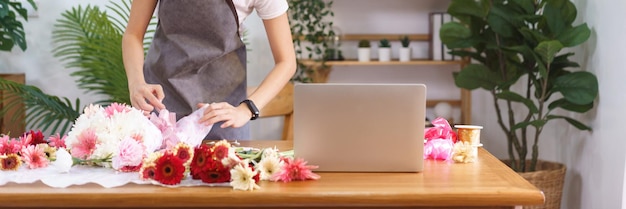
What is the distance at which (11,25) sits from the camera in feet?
12.6

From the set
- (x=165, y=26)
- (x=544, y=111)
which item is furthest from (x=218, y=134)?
(x=544, y=111)

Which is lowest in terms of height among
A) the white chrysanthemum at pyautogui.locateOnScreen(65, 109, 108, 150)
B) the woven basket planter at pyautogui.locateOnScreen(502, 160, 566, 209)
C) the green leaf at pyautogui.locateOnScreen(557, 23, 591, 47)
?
the woven basket planter at pyautogui.locateOnScreen(502, 160, 566, 209)

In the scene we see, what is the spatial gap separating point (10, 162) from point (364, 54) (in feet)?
10.2

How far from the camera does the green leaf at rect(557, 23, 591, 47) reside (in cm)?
329

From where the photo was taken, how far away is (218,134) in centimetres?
214

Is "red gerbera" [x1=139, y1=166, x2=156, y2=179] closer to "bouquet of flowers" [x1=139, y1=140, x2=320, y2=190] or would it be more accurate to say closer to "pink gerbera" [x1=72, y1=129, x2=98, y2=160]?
"bouquet of flowers" [x1=139, y1=140, x2=320, y2=190]

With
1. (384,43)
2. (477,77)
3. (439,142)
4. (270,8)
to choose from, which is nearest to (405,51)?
(384,43)

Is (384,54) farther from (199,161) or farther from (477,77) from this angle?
(199,161)

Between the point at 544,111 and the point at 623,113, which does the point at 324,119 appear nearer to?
the point at 623,113

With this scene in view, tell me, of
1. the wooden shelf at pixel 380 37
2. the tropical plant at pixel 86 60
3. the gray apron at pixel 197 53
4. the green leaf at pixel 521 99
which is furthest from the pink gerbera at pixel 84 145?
the wooden shelf at pixel 380 37

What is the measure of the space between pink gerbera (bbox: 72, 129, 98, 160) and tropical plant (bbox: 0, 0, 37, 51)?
236cm

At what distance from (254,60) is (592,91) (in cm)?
180

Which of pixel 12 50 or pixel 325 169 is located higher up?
pixel 12 50

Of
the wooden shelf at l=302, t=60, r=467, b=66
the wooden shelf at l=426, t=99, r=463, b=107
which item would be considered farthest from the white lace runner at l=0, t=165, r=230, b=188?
the wooden shelf at l=426, t=99, r=463, b=107
